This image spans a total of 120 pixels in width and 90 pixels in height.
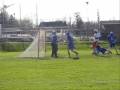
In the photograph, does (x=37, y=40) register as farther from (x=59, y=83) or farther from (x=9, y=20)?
(x=9, y=20)

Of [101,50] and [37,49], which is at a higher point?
[37,49]

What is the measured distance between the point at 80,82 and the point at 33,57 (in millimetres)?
17185

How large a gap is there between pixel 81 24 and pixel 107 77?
7598 cm

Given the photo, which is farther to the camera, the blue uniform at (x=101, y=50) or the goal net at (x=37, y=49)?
the blue uniform at (x=101, y=50)

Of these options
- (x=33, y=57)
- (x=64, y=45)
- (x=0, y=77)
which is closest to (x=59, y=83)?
(x=0, y=77)

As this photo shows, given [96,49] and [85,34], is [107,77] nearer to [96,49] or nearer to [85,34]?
[96,49]

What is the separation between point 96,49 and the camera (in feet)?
124

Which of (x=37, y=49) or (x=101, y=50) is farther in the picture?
(x=101, y=50)

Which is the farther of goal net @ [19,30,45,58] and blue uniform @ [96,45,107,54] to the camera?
blue uniform @ [96,45,107,54]

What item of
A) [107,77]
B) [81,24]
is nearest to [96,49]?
[107,77]

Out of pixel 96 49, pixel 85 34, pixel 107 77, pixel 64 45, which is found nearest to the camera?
pixel 107 77

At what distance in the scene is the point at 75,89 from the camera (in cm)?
1552

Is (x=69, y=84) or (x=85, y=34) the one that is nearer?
(x=69, y=84)

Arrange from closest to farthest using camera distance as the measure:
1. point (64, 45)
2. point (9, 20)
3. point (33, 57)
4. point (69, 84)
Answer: point (69, 84)
point (33, 57)
point (64, 45)
point (9, 20)
